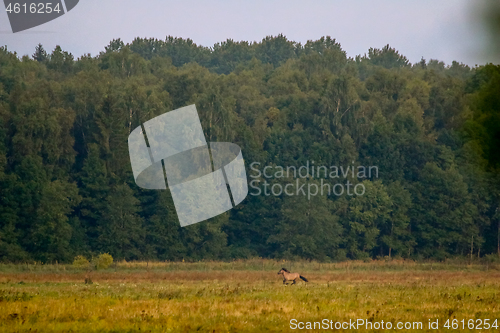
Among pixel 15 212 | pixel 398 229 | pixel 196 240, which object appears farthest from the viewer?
pixel 398 229

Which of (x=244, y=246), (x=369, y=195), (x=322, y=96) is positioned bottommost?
(x=244, y=246)

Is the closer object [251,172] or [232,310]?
[232,310]

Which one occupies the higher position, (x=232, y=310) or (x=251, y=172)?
(x=232, y=310)

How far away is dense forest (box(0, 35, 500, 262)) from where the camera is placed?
52031 mm

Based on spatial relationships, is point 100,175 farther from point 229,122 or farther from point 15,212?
point 229,122

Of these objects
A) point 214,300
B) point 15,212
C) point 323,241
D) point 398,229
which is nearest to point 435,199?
point 398,229

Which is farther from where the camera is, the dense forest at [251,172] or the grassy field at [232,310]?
the dense forest at [251,172]

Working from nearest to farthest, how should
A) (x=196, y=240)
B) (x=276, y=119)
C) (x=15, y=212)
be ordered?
1. (x=15, y=212)
2. (x=196, y=240)
3. (x=276, y=119)

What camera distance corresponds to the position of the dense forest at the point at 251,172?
52031 millimetres

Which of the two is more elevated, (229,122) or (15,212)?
(229,122)

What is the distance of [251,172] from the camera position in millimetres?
59812

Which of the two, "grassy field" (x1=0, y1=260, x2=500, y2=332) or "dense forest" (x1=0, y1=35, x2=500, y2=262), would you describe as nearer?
"grassy field" (x1=0, y1=260, x2=500, y2=332)

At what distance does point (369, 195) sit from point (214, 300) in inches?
1747

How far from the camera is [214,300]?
52.2 feet
